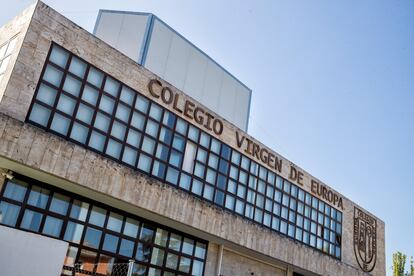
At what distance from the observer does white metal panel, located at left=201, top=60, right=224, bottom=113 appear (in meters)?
26.9

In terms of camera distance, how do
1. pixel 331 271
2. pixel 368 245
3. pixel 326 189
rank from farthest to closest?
1. pixel 368 245
2. pixel 326 189
3. pixel 331 271

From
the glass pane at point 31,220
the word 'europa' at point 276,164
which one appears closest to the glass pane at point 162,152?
the word 'europa' at point 276,164

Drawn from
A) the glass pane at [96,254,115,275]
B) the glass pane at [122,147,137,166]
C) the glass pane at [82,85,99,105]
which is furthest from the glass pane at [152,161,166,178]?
the glass pane at [96,254,115,275]

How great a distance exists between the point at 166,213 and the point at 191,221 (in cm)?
134

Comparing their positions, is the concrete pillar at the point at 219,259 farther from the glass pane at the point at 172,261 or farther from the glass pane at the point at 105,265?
the glass pane at the point at 105,265

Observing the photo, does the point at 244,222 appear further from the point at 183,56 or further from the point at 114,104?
the point at 183,56

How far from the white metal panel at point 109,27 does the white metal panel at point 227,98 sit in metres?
7.30

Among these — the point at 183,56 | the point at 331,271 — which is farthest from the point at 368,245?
the point at 183,56

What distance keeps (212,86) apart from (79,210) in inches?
569

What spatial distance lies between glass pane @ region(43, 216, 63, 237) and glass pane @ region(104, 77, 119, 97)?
187 inches

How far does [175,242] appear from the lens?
18094 mm

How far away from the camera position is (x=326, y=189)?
26.2 metres

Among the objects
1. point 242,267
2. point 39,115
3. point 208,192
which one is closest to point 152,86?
point 39,115

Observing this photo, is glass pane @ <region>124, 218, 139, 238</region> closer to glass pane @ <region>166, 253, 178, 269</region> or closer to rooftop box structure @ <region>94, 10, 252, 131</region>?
glass pane @ <region>166, 253, 178, 269</region>
